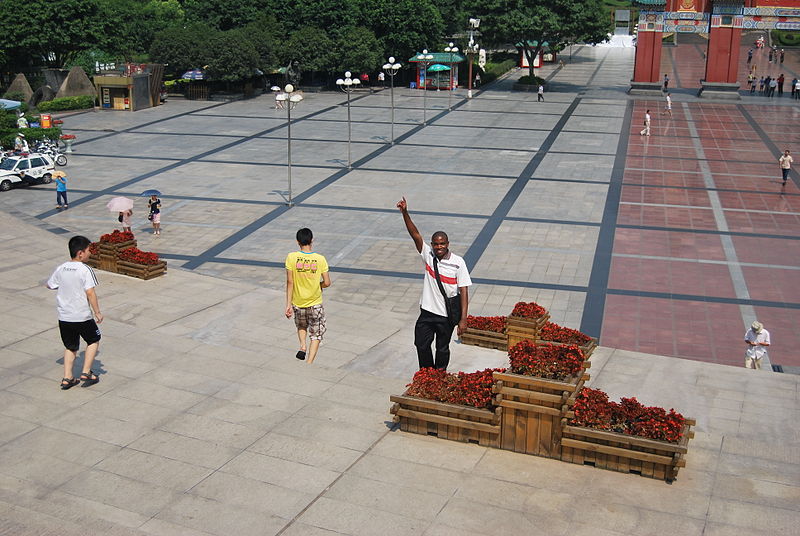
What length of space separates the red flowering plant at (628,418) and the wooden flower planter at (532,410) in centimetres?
15

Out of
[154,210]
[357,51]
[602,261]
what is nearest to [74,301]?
[154,210]

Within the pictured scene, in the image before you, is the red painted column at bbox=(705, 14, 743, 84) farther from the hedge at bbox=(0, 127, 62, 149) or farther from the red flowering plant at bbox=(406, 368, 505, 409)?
the red flowering plant at bbox=(406, 368, 505, 409)

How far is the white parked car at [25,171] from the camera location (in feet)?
101

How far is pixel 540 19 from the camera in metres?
56.7

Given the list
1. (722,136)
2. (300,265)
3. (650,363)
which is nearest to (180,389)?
(300,265)

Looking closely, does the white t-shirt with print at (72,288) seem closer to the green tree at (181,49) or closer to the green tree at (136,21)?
the green tree at (181,49)

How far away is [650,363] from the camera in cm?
1382

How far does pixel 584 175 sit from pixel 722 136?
13.0m

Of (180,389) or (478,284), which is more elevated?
(180,389)

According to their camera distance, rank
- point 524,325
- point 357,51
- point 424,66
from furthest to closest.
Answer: point 424,66, point 357,51, point 524,325

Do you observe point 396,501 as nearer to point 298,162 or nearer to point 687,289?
point 687,289

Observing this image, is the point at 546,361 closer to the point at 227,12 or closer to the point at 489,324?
the point at 489,324

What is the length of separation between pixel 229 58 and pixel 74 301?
47338 mm

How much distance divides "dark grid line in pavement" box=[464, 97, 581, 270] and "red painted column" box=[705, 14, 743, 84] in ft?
60.0
